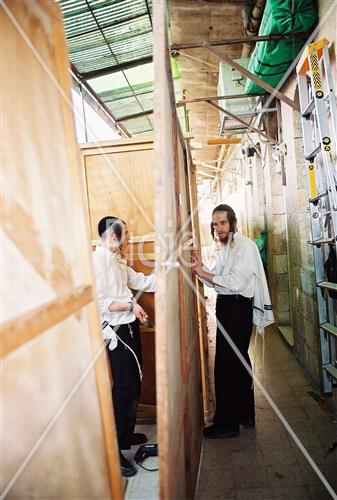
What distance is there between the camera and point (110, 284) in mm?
2896

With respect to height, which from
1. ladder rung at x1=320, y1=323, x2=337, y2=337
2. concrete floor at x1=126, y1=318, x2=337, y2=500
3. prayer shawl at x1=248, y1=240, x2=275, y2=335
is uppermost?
prayer shawl at x1=248, y1=240, x2=275, y2=335

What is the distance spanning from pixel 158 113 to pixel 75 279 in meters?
0.74

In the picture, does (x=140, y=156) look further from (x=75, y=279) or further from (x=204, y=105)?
(x=204, y=105)

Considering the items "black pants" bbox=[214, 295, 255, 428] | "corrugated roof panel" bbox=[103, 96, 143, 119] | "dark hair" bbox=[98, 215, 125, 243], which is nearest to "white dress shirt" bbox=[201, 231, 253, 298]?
"black pants" bbox=[214, 295, 255, 428]

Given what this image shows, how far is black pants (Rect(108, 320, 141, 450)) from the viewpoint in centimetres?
290

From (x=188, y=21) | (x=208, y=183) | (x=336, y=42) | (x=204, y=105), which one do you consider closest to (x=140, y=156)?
(x=336, y=42)

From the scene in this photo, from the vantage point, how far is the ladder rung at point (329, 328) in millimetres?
3097

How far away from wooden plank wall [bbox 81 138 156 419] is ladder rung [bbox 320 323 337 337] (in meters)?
1.73

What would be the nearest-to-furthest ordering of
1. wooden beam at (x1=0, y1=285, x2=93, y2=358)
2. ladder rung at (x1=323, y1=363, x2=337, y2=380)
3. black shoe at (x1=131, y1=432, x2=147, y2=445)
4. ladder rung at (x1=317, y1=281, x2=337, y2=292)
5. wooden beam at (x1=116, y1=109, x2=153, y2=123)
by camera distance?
wooden beam at (x1=0, y1=285, x2=93, y2=358) < ladder rung at (x1=317, y1=281, x2=337, y2=292) < ladder rung at (x1=323, y1=363, x2=337, y2=380) < black shoe at (x1=131, y1=432, x2=147, y2=445) < wooden beam at (x1=116, y1=109, x2=153, y2=123)

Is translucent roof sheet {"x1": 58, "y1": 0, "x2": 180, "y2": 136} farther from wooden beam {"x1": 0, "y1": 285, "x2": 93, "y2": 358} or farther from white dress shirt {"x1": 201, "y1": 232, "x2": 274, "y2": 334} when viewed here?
wooden beam {"x1": 0, "y1": 285, "x2": 93, "y2": 358}

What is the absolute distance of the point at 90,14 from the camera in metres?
3.94

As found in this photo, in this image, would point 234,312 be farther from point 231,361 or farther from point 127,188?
point 127,188

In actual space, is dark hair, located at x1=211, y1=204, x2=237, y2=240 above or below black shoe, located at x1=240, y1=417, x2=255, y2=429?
above

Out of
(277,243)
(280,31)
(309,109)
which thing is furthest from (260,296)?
(277,243)
